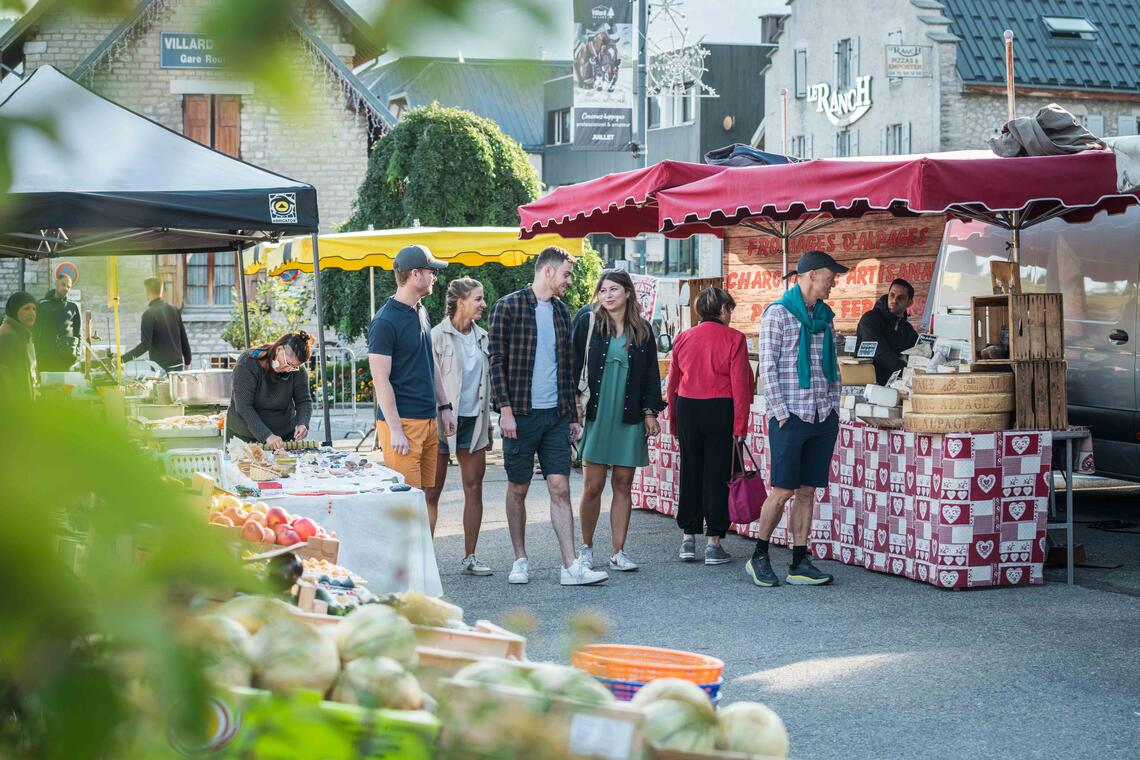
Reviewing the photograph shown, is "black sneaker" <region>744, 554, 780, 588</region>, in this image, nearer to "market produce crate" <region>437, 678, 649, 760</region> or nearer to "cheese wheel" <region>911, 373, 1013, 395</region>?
"cheese wheel" <region>911, 373, 1013, 395</region>

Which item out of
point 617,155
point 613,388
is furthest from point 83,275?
point 617,155

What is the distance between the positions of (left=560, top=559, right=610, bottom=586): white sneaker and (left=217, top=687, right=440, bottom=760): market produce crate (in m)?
5.95

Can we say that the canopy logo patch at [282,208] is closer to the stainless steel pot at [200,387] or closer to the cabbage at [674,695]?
the stainless steel pot at [200,387]

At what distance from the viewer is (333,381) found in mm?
17984

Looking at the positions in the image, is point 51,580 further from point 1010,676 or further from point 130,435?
point 1010,676

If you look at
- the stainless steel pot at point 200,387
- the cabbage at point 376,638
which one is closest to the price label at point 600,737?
the cabbage at point 376,638

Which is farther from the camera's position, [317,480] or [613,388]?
[613,388]

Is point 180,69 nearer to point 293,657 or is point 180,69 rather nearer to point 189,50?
point 189,50

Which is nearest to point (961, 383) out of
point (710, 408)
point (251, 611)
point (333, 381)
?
point (710, 408)

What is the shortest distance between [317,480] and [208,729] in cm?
567

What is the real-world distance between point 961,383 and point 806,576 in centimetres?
135

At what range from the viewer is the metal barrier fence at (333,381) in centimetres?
1703

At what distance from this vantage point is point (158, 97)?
944 mm

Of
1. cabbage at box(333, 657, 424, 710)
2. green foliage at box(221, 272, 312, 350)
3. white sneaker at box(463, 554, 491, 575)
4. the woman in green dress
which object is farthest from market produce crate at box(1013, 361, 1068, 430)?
green foliage at box(221, 272, 312, 350)
